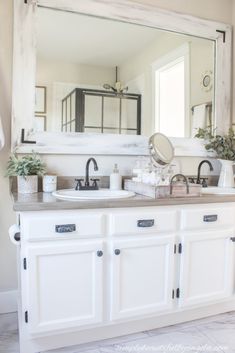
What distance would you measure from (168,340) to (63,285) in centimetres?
71

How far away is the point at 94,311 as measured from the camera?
1572 mm

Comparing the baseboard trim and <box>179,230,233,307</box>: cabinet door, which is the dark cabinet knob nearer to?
<box>179,230,233,307</box>: cabinet door

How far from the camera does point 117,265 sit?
160cm

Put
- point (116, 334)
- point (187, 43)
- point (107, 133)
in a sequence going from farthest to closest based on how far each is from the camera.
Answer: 1. point (187, 43)
2. point (107, 133)
3. point (116, 334)

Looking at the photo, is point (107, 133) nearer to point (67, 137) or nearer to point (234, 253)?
point (67, 137)

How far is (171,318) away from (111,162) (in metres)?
1.10

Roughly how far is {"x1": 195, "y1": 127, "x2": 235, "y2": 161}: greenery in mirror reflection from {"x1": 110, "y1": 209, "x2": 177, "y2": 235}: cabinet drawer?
3.04 ft

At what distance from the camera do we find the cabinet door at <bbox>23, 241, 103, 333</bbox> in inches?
57.2

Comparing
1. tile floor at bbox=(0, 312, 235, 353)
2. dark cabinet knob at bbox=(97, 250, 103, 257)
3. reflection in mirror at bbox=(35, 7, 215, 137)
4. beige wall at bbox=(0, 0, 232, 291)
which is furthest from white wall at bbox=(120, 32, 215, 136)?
tile floor at bbox=(0, 312, 235, 353)

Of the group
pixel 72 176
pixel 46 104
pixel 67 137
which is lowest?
pixel 72 176

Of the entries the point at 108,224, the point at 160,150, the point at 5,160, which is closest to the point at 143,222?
the point at 108,224

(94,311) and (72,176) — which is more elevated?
(72,176)

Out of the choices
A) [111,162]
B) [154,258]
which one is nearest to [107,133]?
[111,162]

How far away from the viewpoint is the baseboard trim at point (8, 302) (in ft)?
6.47
